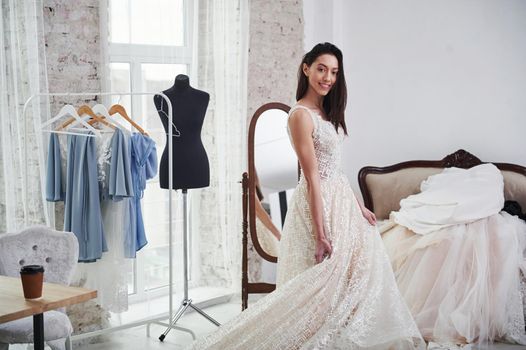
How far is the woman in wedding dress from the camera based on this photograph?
2.70 m

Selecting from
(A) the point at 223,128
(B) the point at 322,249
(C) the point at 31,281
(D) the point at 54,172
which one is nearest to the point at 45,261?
(D) the point at 54,172

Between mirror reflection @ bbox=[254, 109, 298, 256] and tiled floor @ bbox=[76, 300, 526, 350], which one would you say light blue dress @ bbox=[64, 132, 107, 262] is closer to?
tiled floor @ bbox=[76, 300, 526, 350]

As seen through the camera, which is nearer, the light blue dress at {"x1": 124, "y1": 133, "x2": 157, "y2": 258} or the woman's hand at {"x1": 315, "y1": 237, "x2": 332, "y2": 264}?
the woman's hand at {"x1": 315, "y1": 237, "x2": 332, "y2": 264}

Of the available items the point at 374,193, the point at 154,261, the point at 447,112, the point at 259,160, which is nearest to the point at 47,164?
the point at 154,261

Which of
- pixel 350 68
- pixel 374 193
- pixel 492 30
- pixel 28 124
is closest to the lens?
pixel 28 124

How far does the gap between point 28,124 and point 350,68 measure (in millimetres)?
2783

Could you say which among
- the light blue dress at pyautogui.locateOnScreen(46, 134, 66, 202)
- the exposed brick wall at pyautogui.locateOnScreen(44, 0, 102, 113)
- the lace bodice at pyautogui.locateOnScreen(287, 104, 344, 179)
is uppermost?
the exposed brick wall at pyautogui.locateOnScreen(44, 0, 102, 113)

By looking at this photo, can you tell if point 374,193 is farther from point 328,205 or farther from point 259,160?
point 328,205

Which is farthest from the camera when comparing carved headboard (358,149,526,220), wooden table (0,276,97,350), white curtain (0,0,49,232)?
carved headboard (358,149,526,220)

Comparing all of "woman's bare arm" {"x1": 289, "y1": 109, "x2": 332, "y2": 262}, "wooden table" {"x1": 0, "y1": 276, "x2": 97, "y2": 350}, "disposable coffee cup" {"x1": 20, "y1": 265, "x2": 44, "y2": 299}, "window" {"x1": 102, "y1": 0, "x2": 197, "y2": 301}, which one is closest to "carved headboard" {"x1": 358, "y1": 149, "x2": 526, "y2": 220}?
"window" {"x1": 102, "y1": 0, "x2": 197, "y2": 301}

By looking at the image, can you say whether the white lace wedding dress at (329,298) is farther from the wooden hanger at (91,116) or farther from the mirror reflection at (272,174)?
the mirror reflection at (272,174)

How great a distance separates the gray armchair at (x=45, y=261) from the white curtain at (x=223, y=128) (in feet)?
5.35

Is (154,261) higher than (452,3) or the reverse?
the reverse

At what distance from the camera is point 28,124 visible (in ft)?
11.6
